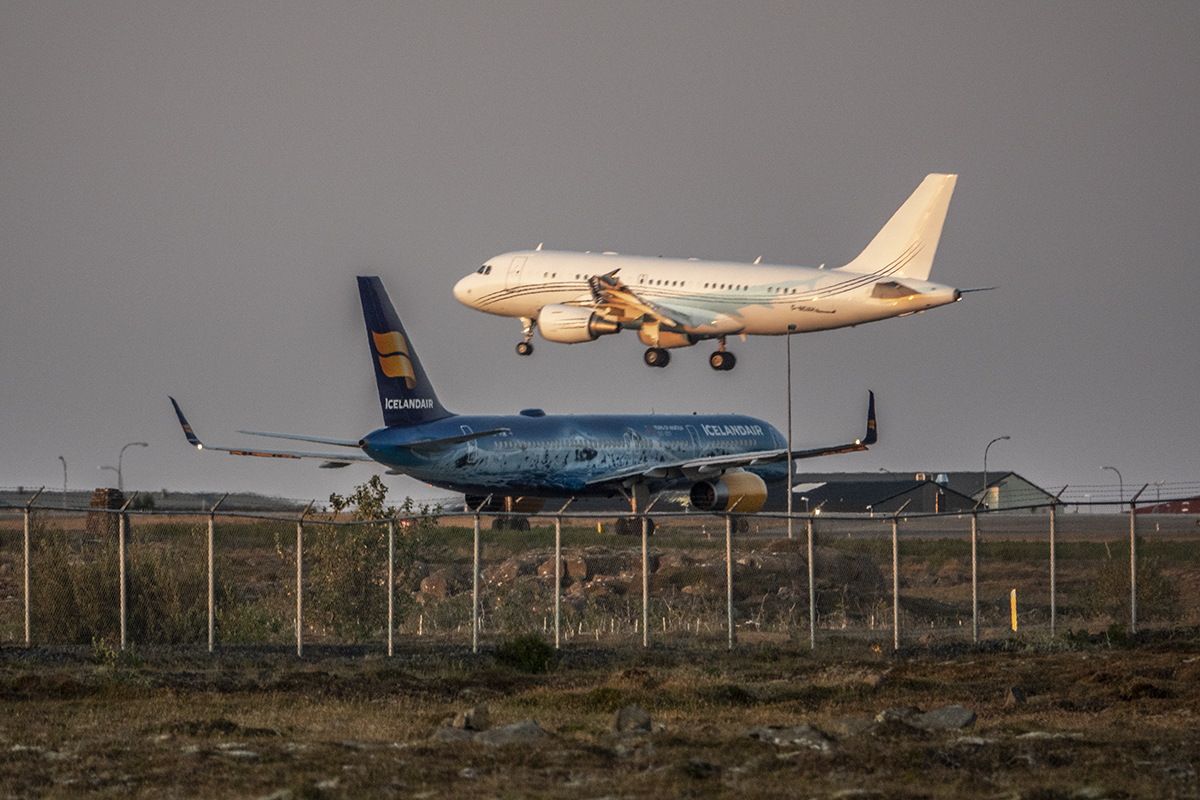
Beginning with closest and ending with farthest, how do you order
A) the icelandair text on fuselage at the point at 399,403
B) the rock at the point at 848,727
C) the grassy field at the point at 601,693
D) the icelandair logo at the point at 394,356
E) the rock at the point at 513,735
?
1. the grassy field at the point at 601,693
2. the rock at the point at 513,735
3. the rock at the point at 848,727
4. the icelandair logo at the point at 394,356
5. the icelandair text on fuselage at the point at 399,403

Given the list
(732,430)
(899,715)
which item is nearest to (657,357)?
(732,430)

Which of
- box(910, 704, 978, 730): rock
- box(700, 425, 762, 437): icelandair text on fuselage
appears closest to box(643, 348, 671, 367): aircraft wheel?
box(700, 425, 762, 437): icelandair text on fuselage

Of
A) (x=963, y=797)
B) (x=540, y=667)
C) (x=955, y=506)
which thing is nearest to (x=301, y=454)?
(x=540, y=667)

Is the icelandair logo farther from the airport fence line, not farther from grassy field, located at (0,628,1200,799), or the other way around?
grassy field, located at (0,628,1200,799)

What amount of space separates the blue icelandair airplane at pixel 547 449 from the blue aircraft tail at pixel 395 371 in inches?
1.2

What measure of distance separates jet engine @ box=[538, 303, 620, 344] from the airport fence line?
6385mm

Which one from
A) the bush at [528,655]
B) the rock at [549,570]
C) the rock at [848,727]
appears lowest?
the rock at [549,570]

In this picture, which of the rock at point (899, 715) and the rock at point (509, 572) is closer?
the rock at point (899, 715)

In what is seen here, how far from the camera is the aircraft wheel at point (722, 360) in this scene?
155 feet

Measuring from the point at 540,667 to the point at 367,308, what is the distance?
2677cm

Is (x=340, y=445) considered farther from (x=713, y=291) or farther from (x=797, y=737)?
(x=797, y=737)

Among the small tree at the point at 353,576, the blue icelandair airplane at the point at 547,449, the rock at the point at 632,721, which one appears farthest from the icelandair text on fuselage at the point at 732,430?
the rock at the point at 632,721

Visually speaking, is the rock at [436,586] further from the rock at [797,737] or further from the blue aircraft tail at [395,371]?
the rock at [797,737]

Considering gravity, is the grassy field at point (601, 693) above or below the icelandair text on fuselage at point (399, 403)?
below
